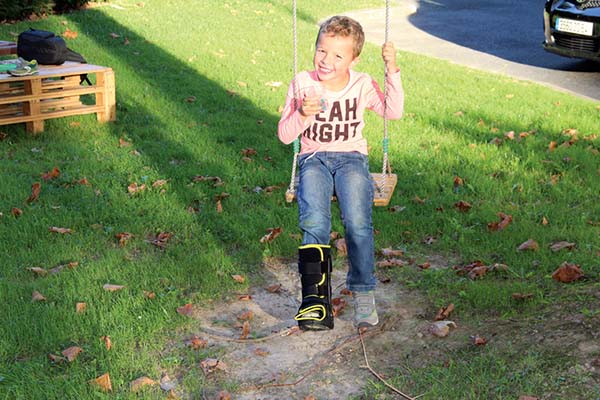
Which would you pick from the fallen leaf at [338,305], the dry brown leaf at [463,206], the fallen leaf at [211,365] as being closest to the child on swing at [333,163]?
the fallen leaf at [338,305]

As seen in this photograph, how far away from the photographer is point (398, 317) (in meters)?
4.76

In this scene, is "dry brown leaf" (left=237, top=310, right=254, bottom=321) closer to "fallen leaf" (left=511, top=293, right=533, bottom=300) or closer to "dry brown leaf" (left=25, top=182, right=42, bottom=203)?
"fallen leaf" (left=511, top=293, right=533, bottom=300)

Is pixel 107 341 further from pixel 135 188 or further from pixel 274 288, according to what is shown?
pixel 135 188

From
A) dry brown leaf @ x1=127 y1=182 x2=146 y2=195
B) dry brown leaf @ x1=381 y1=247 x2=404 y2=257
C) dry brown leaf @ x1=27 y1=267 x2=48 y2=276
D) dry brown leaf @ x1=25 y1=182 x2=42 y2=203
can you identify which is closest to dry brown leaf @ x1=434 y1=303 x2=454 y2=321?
dry brown leaf @ x1=381 y1=247 x2=404 y2=257

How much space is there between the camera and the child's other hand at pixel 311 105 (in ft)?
14.2

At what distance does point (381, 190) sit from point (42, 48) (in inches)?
208

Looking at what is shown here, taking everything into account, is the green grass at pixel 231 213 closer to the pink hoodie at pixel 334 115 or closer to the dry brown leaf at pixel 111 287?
the dry brown leaf at pixel 111 287

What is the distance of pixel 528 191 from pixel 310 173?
108 inches

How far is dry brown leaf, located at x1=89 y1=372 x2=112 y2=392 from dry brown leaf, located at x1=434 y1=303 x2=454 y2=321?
176 cm

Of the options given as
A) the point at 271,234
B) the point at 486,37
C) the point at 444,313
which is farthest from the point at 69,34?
the point at 444,313

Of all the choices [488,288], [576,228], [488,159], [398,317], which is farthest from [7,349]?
[488,159]

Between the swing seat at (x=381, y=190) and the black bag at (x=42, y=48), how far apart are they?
16.0 ft

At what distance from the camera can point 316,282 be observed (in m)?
4.49

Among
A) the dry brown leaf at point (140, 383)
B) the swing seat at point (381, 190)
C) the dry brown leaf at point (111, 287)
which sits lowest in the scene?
the dry brown leaf at point (111, 287)
